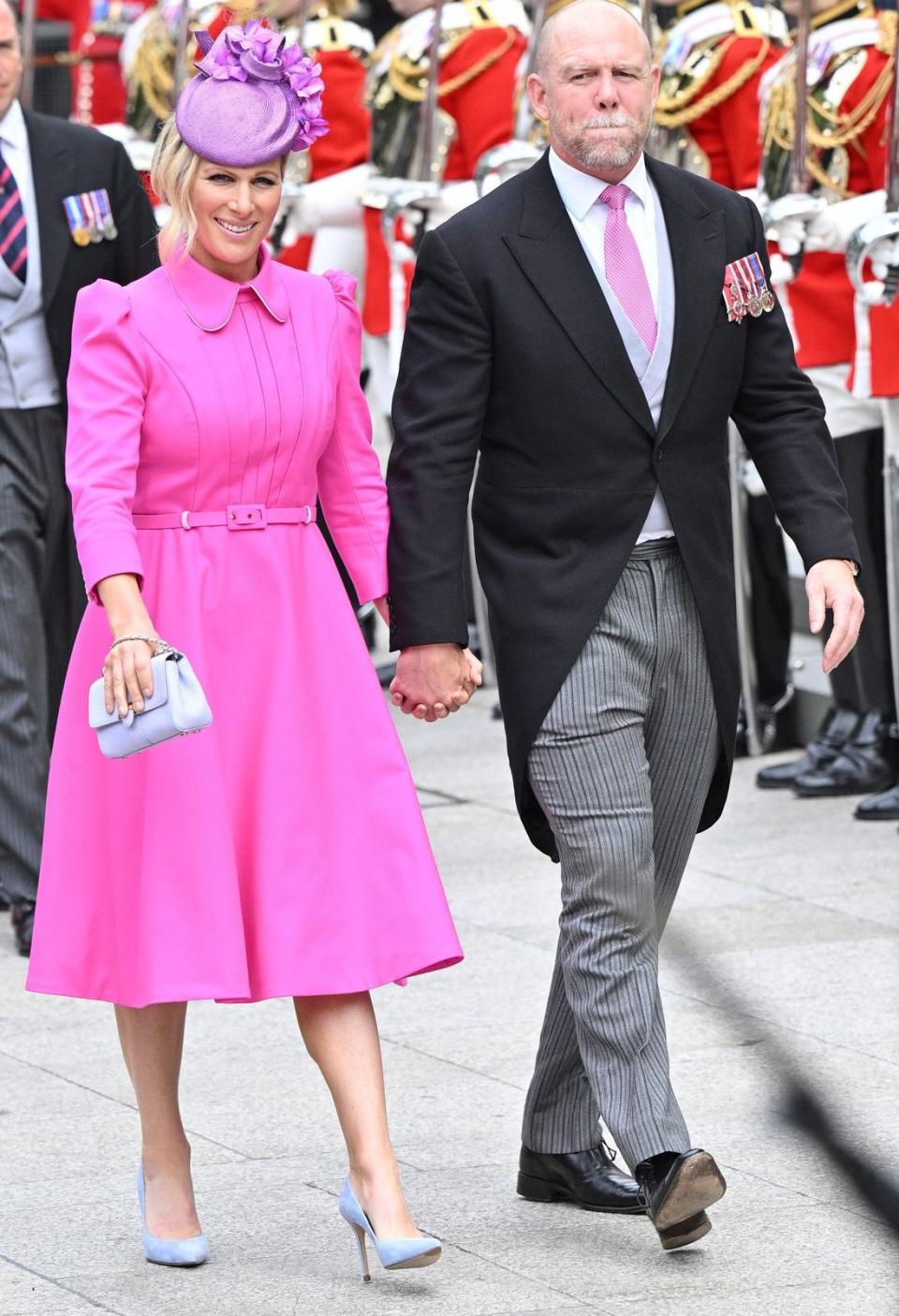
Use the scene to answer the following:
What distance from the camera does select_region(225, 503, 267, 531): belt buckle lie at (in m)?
3.63

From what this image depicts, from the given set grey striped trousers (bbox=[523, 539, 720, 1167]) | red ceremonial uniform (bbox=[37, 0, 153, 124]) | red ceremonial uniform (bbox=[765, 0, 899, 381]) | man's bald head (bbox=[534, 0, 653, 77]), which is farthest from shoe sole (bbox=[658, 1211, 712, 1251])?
red ceremonial uniform (bbox=[37, 0, 153, 124])

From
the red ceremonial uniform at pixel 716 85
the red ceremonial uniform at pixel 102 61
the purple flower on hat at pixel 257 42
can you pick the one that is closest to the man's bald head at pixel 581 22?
the purple flower on hat at pixel 257 42

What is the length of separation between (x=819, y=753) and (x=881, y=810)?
421mm

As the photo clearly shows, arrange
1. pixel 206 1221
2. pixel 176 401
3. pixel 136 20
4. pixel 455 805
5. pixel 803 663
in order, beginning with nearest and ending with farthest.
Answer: pixel 176 401
pixel 206 1221
pixel 455 805
pixel 803 663
pixel 136 20

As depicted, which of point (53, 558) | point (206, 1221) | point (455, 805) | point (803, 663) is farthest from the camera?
point (803, 663)

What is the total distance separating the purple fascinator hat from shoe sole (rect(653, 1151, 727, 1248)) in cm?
146

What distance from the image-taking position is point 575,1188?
387 cm

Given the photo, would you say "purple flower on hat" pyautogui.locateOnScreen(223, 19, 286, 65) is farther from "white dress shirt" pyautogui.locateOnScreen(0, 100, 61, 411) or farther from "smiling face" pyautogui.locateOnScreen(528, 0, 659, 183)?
"white dress shirt" pyautogui.locateOnScreen(0, 100, 61, 411)

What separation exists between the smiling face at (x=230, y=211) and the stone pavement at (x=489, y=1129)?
54.2 inches

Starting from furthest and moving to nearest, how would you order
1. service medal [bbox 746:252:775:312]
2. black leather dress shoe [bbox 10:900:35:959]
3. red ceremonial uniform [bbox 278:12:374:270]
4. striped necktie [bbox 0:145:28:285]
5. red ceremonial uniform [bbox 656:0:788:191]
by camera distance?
red ceremonial uniform [bbox 278:12:374:270] → red ceremonial uniform [bbox 656:0:788:191] → striped necktie [bbox 0:145:28:285] → black leather dress shoe [bbox 10:900:35:959] → service medal [bbox 746:252:775:312]

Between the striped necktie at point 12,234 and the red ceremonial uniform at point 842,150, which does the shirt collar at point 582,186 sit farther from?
the red ceremonial uniform at point 842,150

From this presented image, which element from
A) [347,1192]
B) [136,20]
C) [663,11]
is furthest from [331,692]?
[136,20]

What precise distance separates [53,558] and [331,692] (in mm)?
2342

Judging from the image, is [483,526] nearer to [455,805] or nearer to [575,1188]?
[575,1188]
